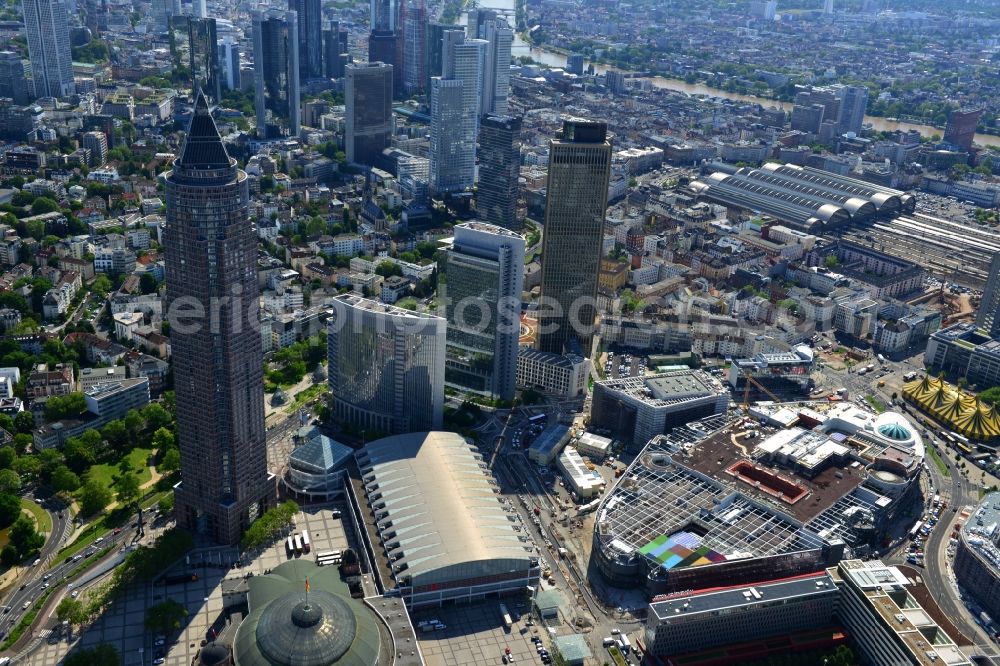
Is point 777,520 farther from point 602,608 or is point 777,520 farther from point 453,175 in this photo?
point 453,175

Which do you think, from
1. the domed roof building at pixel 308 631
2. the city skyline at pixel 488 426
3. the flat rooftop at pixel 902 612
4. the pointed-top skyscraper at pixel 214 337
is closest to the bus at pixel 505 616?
the city skyline at pixel 488 426

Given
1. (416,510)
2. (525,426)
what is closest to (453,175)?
(525,426)

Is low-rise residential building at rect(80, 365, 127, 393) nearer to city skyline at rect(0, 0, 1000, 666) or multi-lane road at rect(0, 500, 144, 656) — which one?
city skyline at rect(0, 0, 1000, 666)

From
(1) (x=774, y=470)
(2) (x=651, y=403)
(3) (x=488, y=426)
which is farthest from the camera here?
(3) (x=488, y=426)

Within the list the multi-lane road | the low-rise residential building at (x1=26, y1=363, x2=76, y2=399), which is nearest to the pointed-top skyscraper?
the multi-lane road

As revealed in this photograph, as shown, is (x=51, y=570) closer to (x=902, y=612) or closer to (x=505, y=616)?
(x=505, y=616)

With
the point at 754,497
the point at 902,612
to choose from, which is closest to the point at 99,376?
the point at 754,497

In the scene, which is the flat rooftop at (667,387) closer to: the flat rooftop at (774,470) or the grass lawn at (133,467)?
the flat rooftop at (774,470)
